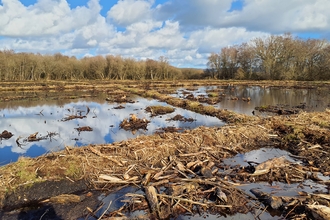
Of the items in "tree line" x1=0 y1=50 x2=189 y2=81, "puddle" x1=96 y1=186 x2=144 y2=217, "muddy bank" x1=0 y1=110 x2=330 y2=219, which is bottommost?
"puddle" x1=96 y1=186 x2=144 y2=217

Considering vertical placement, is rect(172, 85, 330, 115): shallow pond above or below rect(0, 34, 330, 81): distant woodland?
below

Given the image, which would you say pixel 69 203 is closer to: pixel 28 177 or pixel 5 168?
pixel 28 177

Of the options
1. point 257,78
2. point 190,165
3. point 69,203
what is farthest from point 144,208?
point 257,78

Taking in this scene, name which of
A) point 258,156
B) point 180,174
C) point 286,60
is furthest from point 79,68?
point 180,174

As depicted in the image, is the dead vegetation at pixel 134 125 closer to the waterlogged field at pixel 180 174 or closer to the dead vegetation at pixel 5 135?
the waterlogged field at pixel 180 174

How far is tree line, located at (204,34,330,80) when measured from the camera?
216 feet

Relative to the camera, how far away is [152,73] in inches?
3270

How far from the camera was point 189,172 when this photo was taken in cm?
936

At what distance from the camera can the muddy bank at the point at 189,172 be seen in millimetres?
7176

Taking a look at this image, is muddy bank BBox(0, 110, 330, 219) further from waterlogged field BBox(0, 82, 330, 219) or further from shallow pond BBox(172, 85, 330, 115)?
shallow pond BBox(172, 85, 330, 115)

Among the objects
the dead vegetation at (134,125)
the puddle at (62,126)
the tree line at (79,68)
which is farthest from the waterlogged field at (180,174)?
the tree line at (79,68)

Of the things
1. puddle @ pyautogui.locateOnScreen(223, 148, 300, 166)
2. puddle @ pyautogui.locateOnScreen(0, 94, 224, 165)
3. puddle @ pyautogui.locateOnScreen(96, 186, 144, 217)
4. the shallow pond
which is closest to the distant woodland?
the shallow pond

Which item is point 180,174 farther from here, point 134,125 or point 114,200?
point 134,125

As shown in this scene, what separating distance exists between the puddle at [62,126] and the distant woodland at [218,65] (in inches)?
1861
